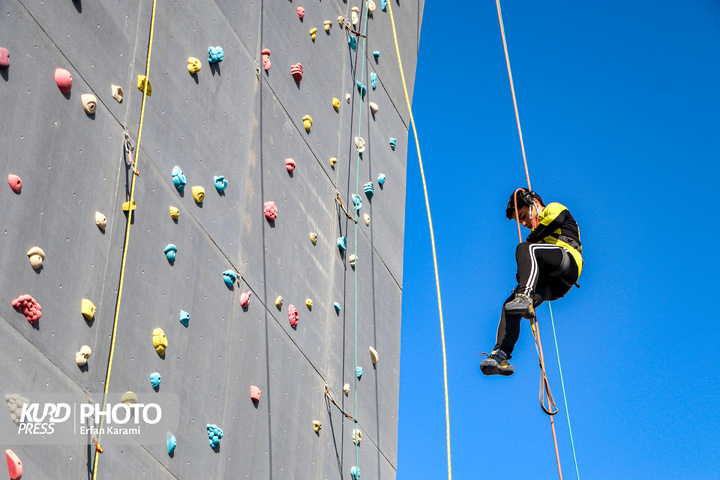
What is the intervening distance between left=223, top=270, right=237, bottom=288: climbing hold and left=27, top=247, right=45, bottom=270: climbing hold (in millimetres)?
1399

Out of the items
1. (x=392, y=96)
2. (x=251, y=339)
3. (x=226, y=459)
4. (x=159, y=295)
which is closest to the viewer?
(x=159, y=295)

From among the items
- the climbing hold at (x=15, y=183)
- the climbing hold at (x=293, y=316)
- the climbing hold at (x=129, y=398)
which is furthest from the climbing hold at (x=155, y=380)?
the climbing hold at (x=293, y=316)

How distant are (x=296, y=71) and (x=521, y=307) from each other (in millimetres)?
2095

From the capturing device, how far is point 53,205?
370 cm

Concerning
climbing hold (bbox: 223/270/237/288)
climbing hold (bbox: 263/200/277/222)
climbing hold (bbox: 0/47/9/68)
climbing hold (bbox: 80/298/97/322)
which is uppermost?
climbing hold (bbox: 263/200/277/222)

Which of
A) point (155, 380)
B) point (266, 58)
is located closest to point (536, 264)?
point (266, 58)

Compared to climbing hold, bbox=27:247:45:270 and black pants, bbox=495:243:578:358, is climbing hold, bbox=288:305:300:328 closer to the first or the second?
black pants, bbox=495:243:578:358

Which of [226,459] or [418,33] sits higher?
[418,33]

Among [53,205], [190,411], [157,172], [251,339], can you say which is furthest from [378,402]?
[53,205]

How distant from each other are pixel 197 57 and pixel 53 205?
1.53 metres

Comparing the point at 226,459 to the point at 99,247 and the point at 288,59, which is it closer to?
the point at 99,247

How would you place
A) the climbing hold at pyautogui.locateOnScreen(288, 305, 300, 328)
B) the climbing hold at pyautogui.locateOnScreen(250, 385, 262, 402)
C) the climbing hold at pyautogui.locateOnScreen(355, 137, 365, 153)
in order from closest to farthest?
the climbing hold at pyautogui.locateOnScreen(250, 385, 262, 402) < the climbing hold at pyautogui.locateOnScreen(288, 305, 300, 328) < the climbing hold at pyautogui.locateOnScreen(355, 137, 365, 153)

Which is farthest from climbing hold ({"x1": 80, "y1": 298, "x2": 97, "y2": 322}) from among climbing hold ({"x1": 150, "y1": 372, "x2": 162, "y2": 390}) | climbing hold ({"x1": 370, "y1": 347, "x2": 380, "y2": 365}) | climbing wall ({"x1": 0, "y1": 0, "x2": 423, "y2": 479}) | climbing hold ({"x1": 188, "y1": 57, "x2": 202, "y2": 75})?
climbing hold ({"x1": 370, "y1": 347, "x2": 380, "y2": 365})

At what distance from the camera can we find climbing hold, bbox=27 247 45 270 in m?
3.55
